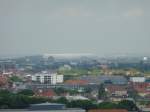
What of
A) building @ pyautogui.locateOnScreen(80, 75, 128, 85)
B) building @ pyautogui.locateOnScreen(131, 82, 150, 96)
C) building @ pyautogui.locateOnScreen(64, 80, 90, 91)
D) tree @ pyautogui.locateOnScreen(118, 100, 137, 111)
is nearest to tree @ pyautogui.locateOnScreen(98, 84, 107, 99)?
building @ pyautogui.locateOnScreen(64, 80, 90, 91)

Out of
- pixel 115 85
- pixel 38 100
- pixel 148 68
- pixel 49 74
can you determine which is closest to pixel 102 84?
pixel 115 85

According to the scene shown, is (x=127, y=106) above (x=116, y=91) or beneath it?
above

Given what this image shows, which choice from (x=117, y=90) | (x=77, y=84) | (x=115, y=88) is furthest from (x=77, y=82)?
(x=117, y=90)

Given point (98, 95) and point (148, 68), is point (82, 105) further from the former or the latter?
point (148, 68)

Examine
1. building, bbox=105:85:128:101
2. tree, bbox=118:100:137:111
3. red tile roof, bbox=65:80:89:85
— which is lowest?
building, bbox=105:85:128:101

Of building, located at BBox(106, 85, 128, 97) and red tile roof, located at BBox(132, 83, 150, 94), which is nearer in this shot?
building, located at BBox(106, 85, 128, 97)

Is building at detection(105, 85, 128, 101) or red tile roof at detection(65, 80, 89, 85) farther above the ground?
red tile roof at detection(65, 80, 89, 85)

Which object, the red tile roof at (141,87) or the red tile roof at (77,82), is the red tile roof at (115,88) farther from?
the red tile roof at (77,82)

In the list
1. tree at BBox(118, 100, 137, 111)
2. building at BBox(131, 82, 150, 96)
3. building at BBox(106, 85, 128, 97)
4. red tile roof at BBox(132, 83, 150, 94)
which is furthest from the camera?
red tile roof at BBox(132, 83, 150, 94)

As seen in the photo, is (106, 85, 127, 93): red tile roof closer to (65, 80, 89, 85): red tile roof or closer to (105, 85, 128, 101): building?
(105, 85, 128, 101): building

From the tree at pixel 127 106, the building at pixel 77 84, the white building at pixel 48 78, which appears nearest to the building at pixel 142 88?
the building at pixel 77 84

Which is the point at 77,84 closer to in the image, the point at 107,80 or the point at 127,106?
the point at 107,80

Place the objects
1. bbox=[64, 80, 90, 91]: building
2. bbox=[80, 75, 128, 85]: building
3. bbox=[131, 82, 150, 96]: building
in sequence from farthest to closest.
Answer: bbox=[80, 75, 128, 85]: building
bbox=[64, 80, 90, 91]: building
bbox=[131, 82, 150, 96]: building
